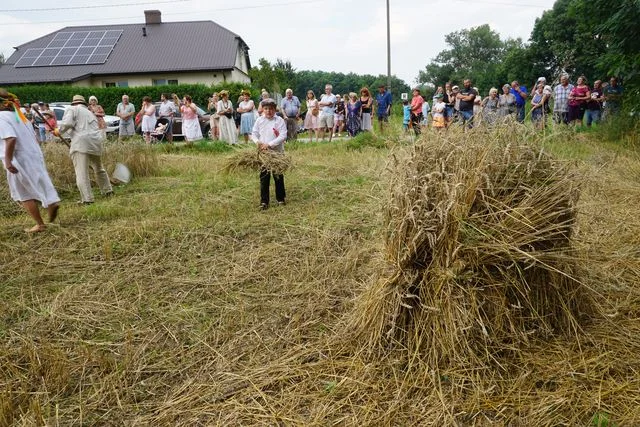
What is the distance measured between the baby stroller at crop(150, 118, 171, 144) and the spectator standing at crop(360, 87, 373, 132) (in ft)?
20.6

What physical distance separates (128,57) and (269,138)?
32.2 meters

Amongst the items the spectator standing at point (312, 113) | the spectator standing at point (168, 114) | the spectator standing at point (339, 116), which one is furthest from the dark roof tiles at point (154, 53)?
the spectator standing at point (312, 113)

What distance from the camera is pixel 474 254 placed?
2.77 metres

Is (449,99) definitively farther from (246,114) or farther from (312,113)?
(246,114)

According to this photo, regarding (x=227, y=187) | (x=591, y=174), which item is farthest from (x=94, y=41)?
(x=591, y=174)

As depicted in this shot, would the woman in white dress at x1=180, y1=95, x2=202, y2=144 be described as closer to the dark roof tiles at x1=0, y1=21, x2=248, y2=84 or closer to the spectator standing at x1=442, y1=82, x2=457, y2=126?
the spectator standing at x1=442, y1=82, x2=457, y2=126

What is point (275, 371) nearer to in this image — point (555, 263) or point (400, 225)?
point (400, 225)

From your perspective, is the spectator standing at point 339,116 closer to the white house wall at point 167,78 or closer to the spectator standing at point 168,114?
A: the spectator standing at point 168,114

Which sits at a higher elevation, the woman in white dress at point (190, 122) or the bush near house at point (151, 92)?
the bush near house at point (151, 92)

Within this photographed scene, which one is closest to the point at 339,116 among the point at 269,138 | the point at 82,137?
the point at 269,138

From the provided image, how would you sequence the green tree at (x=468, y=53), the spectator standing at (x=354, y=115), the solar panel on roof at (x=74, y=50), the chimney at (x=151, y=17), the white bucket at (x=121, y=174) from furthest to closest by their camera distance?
the green tree at (x=468, y=53) → the chimney at (x=151, y=17) → the solar panel on roof at (x=74, y=50) → the spectator standing at (x=354, y=115) → the white bucket at (x=121, y=174)

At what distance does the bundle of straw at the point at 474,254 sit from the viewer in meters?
2.78

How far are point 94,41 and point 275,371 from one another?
39.2 meters

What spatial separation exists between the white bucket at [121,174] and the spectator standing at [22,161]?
2.67 metres
